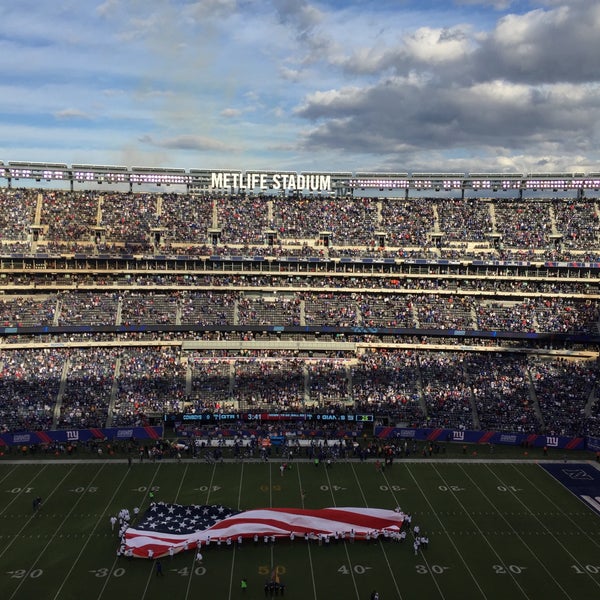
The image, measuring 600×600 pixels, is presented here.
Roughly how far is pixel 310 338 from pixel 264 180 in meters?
22.6

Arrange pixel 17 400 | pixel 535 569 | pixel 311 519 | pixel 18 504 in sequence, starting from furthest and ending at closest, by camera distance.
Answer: pixel 17 400, pixel 18 504, pixel 311 519, pixel 535 569

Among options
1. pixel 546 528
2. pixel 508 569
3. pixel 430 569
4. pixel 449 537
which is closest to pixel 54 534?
pixel 430 569

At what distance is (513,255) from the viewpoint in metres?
65.4

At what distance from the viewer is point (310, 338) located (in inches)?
2442

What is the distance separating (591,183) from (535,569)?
5527 cm

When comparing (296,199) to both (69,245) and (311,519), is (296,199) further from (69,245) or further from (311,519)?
(311,519)

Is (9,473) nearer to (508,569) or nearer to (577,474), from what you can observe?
(508,569)

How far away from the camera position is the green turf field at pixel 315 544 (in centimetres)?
2802

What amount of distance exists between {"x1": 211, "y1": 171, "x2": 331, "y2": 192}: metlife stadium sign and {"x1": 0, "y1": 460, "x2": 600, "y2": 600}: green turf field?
38870 millimetres

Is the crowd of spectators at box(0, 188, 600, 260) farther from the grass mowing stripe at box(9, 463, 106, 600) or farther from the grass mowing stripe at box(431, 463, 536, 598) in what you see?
the grass mowing stripe at box(9, 463, 106, 600)

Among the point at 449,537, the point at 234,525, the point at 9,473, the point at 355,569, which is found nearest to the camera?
the point at 355,569

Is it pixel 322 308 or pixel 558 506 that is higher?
pixel 322 308

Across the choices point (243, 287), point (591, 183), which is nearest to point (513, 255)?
point (591, 183)

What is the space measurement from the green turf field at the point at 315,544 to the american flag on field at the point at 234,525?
747 millimetres
